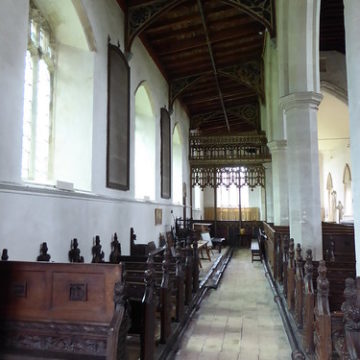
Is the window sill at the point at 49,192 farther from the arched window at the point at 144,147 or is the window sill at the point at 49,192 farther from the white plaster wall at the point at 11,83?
the arched window at the point at 144,147

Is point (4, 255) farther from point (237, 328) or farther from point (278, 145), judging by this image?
point (278, 145)

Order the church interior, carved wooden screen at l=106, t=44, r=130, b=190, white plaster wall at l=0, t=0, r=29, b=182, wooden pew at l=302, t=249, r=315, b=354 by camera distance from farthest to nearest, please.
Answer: carved wooden screen at l=106, t=44, r=130, b=190, white plaster wall at l=0, t=0, r=29, b=182, wooden pew at l=302, t=249, r=315, b=354, the church interior

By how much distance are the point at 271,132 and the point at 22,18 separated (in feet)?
22.9

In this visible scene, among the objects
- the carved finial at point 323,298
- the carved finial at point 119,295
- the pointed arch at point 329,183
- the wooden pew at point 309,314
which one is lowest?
the wooden pew at point 309,314

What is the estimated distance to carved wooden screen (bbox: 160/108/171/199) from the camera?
30.0 feet

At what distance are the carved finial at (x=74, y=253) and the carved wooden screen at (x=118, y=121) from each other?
133 centimetres

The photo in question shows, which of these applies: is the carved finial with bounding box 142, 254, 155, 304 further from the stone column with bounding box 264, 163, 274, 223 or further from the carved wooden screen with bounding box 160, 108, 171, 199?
the stone column with bounding box 264, 163, 274, 223

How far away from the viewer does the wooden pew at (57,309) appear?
203 centimetres

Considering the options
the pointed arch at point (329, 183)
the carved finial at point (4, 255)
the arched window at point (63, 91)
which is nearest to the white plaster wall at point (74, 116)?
the arched window at point (63, 91)

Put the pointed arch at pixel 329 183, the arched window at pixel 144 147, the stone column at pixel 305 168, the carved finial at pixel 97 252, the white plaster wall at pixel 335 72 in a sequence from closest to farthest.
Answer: the carved finial at pixel 97 252
the stone column at pixel 305 168
the arched window at pixel 144 147
the white plaster wall at pixel 335 72
the pointed arch at pixel 329 183

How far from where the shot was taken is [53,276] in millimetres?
2123

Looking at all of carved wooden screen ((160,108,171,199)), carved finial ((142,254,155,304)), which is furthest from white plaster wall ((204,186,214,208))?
carved finial ((142,254,155,304))

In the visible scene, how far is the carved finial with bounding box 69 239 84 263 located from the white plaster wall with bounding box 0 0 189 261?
7 cm

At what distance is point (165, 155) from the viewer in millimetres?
9422
